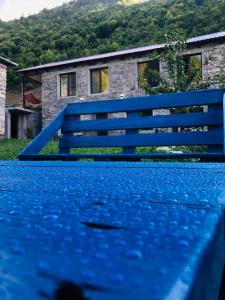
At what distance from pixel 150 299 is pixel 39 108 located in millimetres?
21745

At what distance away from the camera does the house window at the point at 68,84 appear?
17719 millimetres

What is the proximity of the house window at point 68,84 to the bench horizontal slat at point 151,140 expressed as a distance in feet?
48.7

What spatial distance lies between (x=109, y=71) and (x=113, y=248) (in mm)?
16789

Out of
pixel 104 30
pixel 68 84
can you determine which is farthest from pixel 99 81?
pixel 104 30

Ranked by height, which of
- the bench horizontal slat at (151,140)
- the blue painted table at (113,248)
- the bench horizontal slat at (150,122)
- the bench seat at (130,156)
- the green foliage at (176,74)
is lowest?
the blue painted table at (113,248)

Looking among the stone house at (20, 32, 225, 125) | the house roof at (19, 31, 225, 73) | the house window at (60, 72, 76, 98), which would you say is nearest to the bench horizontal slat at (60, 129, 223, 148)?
the house roof at (19, 31, 225, 73)

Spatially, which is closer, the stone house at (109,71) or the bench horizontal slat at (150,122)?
the bench horizontal slat at (150,122)

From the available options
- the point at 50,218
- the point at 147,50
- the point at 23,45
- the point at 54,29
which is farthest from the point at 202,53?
the point at 54,29

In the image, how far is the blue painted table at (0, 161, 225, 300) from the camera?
0.28 metres

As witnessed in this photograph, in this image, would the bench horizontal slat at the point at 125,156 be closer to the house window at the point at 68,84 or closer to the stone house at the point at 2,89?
the stone house at the point at 2,89

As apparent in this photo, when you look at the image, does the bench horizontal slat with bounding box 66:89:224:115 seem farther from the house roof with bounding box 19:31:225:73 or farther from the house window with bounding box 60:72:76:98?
the house window with bounding box 60:72:76:98

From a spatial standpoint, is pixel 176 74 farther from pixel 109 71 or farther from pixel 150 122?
pixel 150 122

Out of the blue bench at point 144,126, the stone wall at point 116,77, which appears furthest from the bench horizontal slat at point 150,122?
the stone wall at point 116,77

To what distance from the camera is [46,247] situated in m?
0.39
